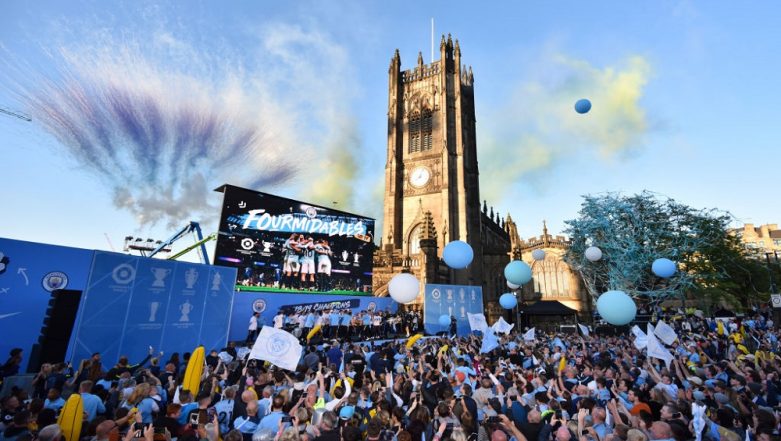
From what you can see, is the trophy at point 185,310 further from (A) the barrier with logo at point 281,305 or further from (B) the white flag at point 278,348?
(B) the white flag at point 278,348

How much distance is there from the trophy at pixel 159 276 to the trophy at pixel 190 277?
0.83 m

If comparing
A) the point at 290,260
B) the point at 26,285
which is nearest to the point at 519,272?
the point at 290,260

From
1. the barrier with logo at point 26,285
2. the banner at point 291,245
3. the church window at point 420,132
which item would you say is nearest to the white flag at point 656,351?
the barrier with logo at point 26,285

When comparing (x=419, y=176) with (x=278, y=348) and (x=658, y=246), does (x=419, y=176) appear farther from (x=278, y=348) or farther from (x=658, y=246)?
(x=278, y=348)

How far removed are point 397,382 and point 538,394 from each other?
9.12 feet

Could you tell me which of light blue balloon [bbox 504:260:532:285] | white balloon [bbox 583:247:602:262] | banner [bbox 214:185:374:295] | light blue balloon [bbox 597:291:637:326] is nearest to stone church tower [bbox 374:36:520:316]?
banner [bbox 214:185:374:295]

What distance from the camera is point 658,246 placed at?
31.4m

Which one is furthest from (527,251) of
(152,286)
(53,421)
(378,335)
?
Answer: (53,421)

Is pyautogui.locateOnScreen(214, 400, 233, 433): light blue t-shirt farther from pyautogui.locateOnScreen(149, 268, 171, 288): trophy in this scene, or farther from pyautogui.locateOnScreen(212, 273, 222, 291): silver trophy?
pyautogui.locateOnScreen(212, 273, 222, 291): silver trophy

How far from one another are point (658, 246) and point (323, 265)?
3049 cm

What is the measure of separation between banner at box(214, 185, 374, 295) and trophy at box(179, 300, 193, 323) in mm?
10071

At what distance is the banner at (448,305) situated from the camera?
73.4ft

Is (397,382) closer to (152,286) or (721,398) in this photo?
(721,398)

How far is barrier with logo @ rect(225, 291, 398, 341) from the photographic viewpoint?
2128 cm
